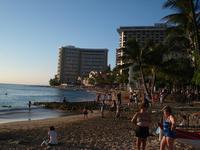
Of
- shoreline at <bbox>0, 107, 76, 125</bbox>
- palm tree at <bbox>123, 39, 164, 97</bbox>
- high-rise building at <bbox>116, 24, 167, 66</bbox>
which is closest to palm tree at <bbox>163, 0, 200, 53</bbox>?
palm tree at <bbox>123, 39, 164, 97</bbox>

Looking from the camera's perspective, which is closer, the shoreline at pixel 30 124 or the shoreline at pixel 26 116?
the shoreline at pixel 30 124

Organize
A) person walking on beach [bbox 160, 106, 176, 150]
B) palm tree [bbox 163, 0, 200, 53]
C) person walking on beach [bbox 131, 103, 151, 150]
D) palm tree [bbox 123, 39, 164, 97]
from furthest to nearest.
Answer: palm tree [bbox 123, 39, 164, 97]
palm tree [bbox 163, 0, 200, 53]
person walking on beach [bbox 131, 103, 151, 150]
person walking on beach [bbox 160, 106, 176, 150]

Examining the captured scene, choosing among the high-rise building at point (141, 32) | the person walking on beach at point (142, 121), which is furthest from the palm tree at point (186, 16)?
the high-rise building at point (141, 32)

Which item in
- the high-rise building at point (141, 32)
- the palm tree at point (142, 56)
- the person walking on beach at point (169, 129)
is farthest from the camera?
the high-rise building at point (141, 32)

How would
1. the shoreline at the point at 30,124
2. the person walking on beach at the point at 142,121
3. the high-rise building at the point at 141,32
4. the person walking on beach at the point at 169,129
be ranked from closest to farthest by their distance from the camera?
1. the person walking on beach at the point at 169,129
2. the person walking on beach at the point at 142,121
3. the shoreline at the point at 30,124
4. the high-rise building at the point at 141,32

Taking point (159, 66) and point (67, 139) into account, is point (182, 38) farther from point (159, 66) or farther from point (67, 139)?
point (67, 139)

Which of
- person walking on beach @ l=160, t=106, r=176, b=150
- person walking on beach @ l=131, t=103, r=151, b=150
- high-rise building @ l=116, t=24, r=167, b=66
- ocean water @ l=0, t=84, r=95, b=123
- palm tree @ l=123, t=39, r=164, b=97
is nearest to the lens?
person walking on beach @ l=160, t=106, r=176, b=150

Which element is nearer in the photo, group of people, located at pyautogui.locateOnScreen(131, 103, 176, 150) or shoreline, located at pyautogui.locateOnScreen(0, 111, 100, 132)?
group of people, located at pyautogui.locateOnScreen(131, 103, 176, 150)

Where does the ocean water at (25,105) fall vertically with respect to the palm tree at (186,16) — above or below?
below

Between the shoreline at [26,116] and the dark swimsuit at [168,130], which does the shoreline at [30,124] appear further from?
the dark swimsuit at [168,130]

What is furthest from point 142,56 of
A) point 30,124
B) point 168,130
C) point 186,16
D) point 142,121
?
point 168,130

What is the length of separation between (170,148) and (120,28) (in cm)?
17354

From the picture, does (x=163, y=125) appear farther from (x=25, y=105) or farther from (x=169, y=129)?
(x=25, y=105)

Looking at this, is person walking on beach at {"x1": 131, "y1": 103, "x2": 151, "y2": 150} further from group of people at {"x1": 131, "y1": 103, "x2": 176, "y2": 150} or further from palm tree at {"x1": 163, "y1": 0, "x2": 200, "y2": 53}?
palm tree at {"x1": 163, "y1": 0, "x2": 200, "y2": 53}
